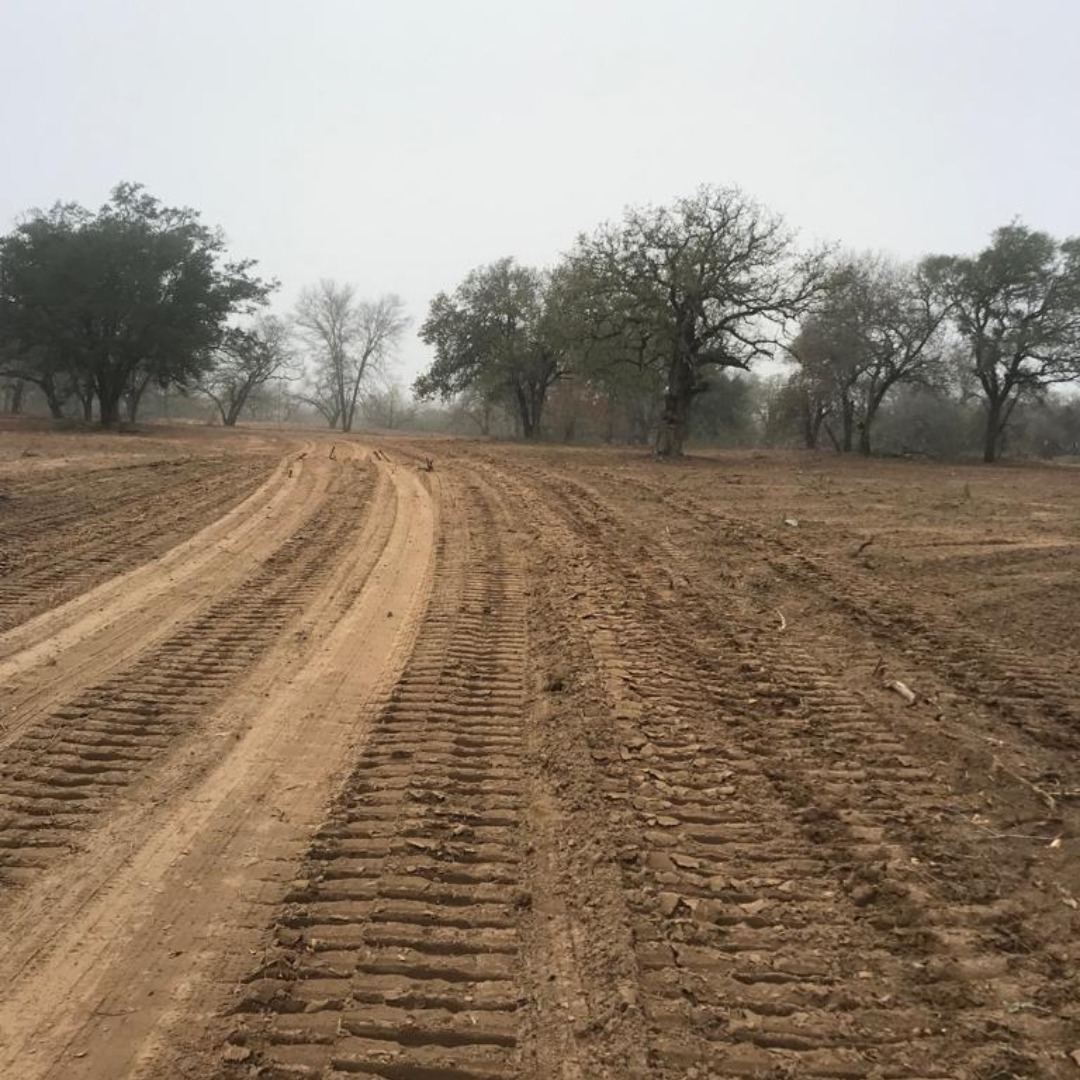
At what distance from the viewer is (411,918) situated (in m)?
2.84

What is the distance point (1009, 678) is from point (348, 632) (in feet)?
14.7

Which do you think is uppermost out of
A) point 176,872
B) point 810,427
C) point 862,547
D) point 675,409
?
point 810,427

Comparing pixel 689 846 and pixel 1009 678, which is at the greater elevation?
pixel 1009 678

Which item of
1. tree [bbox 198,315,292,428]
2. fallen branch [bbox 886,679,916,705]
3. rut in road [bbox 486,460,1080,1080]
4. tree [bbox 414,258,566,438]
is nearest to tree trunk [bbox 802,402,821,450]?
tree [bbox 414,258,566,438]

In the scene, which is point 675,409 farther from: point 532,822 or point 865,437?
point 532,822

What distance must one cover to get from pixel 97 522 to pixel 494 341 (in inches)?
1190

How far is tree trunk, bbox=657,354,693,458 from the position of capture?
24688mm

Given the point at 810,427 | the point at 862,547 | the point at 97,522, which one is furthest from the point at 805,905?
the point at 810,427

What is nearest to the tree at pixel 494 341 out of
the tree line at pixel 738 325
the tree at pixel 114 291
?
the tree line at pixel 738 325

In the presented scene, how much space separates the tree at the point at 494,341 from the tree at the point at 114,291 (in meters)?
10.3

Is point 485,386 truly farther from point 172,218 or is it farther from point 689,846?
A: point 689,846

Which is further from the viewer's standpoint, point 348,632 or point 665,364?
point 665,364

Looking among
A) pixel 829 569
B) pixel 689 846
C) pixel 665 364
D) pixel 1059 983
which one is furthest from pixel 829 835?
pixel 665 364

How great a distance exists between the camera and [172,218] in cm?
3234
